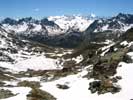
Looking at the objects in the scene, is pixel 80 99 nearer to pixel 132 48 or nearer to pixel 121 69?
pixel 121 69

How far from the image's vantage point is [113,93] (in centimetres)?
5200

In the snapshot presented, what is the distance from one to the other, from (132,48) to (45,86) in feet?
77.6

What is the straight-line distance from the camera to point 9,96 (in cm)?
5044

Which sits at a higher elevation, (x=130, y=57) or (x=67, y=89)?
(x=130, y=57)

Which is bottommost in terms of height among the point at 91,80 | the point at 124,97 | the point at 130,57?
the point at 124,97

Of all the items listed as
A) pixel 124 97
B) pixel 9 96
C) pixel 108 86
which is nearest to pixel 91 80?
pixel 108 86

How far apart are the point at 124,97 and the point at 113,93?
311cm

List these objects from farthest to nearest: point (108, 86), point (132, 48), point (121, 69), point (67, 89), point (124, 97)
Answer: point (132, 48) → point (121, 69) → point (67, 89) → point (108, 86) → point (124, 97)

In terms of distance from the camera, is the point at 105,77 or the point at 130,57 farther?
the point at 130,57

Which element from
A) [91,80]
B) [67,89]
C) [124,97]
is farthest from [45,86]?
[124,97]

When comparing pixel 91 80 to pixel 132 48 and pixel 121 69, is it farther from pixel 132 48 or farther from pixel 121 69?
pixel 132 48

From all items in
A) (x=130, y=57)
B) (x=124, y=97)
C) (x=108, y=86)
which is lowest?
(x=124, y=97)

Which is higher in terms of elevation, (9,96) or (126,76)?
(126,76)

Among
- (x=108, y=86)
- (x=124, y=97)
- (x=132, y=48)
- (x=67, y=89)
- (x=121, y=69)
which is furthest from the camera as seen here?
(x=132, y=48)
